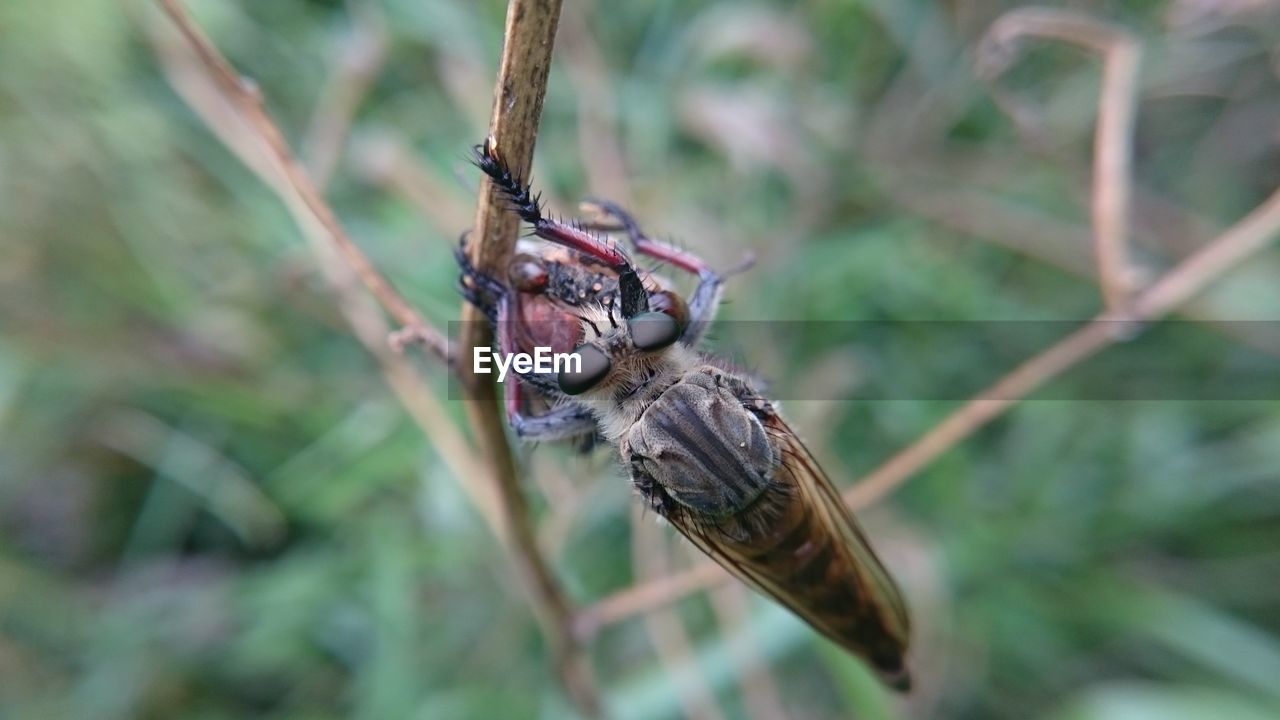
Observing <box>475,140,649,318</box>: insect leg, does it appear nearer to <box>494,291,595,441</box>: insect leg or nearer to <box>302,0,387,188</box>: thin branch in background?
<box>494,291,595,441</box>: insect leg

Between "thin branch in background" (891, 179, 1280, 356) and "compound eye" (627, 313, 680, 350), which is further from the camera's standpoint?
"thin branch in background" (891, 179, 1280, 356)

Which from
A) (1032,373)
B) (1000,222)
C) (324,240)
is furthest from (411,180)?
(1000,222)

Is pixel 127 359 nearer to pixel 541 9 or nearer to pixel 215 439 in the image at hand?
pixel 215 439

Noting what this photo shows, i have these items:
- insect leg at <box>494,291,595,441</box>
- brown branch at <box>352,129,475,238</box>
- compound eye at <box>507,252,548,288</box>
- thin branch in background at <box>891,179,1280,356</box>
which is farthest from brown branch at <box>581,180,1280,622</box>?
brown branch at <box>352,129,475,238</box>

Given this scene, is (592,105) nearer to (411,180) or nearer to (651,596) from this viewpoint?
(411,180)

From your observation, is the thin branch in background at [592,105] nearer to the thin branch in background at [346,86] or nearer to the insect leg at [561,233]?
the thin branch in background at [346,86]

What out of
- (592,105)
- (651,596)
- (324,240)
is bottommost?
(651,596)
